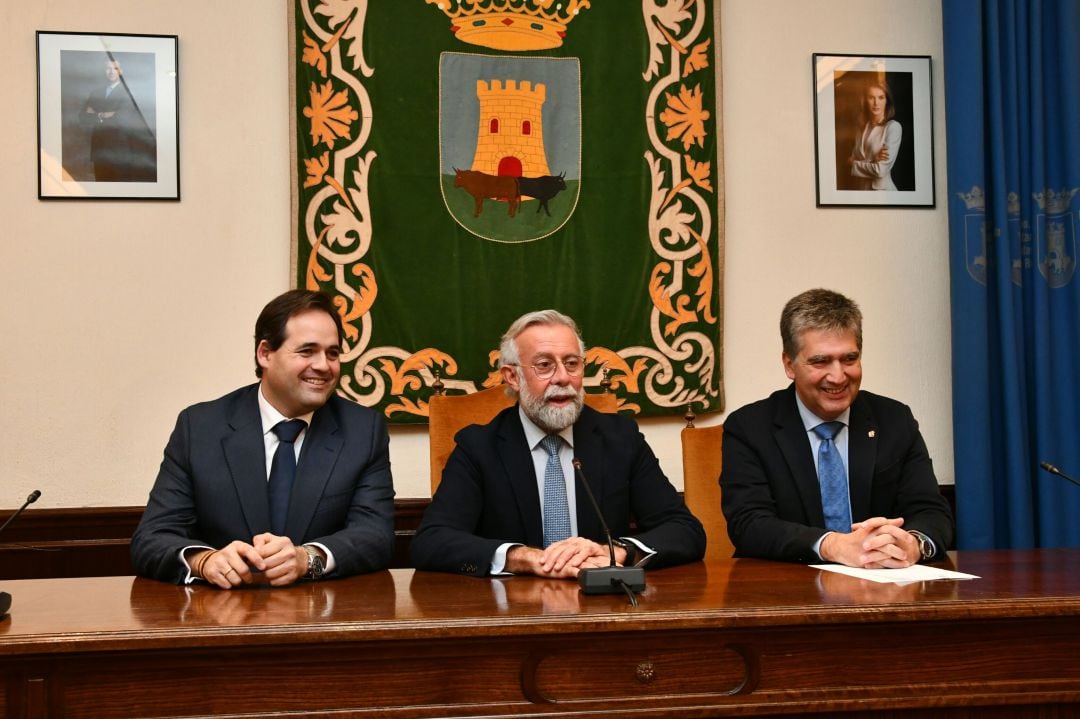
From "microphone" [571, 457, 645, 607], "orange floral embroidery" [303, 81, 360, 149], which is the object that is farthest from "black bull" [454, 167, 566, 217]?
"microphone" [571, 457, 645, 607]

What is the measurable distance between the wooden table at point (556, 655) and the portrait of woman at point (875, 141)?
238 cm

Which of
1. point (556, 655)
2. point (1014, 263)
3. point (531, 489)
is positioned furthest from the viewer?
point (1014, 263)

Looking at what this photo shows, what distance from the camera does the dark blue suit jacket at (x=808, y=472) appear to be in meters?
2.81

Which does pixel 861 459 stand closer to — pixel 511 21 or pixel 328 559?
pixel 328 559

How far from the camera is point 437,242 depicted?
3.89 meters

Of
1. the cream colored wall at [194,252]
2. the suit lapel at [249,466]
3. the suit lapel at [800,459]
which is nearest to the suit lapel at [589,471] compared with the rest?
the suit lapel at [800,459]

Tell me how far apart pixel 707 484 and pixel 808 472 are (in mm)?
503

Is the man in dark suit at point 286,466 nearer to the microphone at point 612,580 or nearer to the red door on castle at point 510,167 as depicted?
the microphone at point 612,580

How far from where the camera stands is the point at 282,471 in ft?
8.75

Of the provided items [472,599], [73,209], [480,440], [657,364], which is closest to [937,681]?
[472,599]

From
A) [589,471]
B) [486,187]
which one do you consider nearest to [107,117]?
[486,187]

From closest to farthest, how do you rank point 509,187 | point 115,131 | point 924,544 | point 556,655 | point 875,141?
point 556,655
point 924,544
point 115,131
point 509,187
point 875,141

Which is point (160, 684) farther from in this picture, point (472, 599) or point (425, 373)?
point (425, 373)

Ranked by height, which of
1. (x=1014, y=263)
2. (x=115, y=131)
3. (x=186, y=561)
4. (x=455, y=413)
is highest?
(x=115, y=131)
